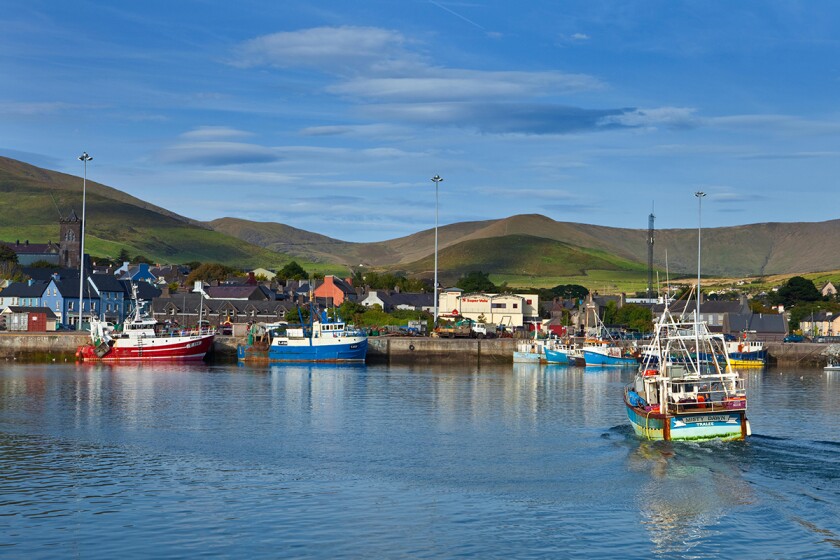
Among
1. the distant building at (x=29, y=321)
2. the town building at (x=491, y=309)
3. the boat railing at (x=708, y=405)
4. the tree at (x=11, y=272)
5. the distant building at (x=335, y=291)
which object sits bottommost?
the boat railing at (x=708, y=405)

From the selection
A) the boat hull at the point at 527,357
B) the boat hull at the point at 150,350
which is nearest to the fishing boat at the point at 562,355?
the boat hull at the point at 527,357

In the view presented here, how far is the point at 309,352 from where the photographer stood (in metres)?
110

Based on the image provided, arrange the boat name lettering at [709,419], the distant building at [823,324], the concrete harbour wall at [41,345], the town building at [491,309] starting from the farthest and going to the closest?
the distant building at [823,324]
the town building at [491,309]
the concrete harbour wall at [41,345]
the boat name lettering at [709,419]

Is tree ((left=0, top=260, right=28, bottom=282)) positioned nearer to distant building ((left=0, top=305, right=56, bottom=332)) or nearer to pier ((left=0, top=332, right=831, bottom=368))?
distant building ((left=0, top=305, right=56, bottom=332))

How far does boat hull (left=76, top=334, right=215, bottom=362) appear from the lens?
10731 cm

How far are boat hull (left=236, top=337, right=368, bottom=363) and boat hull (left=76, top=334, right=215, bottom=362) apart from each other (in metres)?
5.02

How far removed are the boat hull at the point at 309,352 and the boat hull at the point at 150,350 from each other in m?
5.02

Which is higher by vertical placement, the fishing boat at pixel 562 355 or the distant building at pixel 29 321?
the distant building at pixel 29 321

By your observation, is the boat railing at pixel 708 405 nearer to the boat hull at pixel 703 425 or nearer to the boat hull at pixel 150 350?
the boat hull at pixel 703 425

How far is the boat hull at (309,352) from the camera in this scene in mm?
108250

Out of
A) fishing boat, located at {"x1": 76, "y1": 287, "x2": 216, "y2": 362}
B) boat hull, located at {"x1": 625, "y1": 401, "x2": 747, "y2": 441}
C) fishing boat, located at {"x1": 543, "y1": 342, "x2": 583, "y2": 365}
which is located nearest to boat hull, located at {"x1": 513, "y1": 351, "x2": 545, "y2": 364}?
fishing boat, located at {"x1": 543, "y1": 342, "x2": 583, "y2": 365}

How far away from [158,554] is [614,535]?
497 inches

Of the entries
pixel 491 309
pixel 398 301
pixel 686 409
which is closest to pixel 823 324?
pixel 491 309

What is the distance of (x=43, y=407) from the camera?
59844mm
